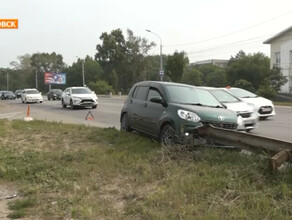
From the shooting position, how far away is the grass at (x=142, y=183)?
4816 millimetres

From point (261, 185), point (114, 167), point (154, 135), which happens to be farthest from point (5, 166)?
point (261, 185)

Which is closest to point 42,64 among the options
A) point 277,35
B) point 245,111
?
point 277,35

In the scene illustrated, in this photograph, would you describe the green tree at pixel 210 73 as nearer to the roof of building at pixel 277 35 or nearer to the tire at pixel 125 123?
the roof of building at pixel 277 35

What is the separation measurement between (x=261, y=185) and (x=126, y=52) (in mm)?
87045

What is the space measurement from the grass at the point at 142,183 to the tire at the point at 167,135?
29 cm

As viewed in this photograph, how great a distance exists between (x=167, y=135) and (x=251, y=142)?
231 centimetres

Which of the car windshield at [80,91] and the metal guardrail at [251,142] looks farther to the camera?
the car windshield at [80,91]

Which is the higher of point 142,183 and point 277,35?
point 277,35

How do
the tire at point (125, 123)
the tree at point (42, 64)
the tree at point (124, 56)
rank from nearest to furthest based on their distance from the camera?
the tire at point (125, 123), the tree at point (124, 56), the tree at point (42, 64)

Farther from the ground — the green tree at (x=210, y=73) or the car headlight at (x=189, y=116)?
the green tree at (x=210, y=73)

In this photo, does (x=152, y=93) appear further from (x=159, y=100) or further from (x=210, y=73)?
(x=210, y=73)

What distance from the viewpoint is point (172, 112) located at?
828cm

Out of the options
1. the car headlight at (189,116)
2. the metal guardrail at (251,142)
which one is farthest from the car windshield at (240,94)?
the metal guardrail at (251,142)

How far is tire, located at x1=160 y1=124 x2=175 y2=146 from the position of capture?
26.6 feet
